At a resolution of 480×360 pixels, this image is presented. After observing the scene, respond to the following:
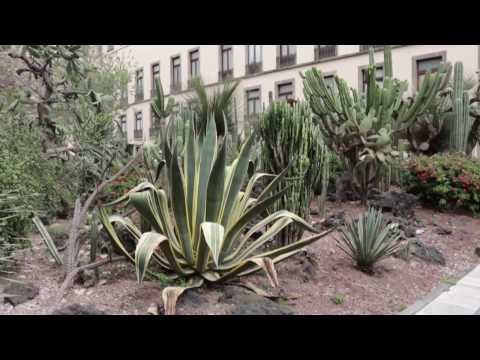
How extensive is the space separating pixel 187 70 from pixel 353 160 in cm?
2013

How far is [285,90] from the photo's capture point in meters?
21.3

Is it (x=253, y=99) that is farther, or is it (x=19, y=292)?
(x=253, y=99)

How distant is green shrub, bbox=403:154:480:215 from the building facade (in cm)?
549

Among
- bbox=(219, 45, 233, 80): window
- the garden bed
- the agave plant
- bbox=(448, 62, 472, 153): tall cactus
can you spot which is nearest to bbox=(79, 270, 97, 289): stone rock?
the garden bed

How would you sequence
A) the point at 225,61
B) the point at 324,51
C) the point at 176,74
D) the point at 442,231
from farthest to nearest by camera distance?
the point at 176,74
the point at 225,61
the point at 324,51
the point at 442,231

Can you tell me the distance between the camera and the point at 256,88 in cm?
2250

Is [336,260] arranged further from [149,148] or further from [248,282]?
A: [149,148]

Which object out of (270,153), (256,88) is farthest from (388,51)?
(256,88)

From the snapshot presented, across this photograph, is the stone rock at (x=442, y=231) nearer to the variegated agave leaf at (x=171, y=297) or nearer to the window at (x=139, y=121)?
the variegated agave leaf at (x=171, y=297)

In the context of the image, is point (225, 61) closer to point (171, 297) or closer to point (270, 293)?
point (270, 293)

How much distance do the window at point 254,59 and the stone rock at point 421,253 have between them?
18.2 m

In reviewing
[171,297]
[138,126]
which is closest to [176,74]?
[138,126]

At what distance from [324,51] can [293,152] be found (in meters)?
16.4

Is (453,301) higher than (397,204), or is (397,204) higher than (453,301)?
(397,204)
